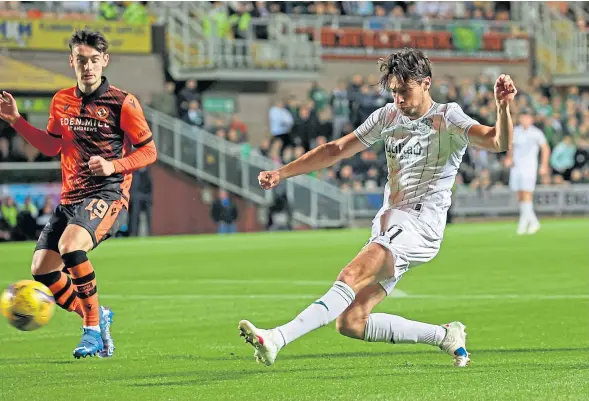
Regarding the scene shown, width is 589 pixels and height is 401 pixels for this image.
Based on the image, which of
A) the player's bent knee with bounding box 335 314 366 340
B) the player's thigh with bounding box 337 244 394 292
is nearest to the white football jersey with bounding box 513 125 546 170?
the player's bent knee with bounding box 335 314 366 340

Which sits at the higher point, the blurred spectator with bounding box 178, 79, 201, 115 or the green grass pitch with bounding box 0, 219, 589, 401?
the blurred spectator with bounding box 178, 79, 201, 115

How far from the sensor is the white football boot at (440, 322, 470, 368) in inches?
328

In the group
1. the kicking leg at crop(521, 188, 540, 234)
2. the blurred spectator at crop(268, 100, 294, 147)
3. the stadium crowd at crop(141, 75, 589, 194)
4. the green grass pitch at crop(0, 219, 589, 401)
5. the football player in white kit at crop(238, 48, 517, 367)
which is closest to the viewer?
the football player in white kit at crop(238, 48, 517, 367)

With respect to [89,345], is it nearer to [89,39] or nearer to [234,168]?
[89,39]

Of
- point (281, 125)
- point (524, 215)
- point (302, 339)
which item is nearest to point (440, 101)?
point (281, 125)

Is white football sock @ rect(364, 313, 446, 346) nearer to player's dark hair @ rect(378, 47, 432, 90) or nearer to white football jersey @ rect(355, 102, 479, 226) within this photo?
white football jersey @ rect(355, 102, 479, 226)

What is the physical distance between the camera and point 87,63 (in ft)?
30.3

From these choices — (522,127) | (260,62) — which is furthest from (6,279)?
(260,62)

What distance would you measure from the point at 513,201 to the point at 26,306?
24217mm

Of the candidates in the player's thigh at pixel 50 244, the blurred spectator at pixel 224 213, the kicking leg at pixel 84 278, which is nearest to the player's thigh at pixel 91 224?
the kicking leg at pixel 84 278

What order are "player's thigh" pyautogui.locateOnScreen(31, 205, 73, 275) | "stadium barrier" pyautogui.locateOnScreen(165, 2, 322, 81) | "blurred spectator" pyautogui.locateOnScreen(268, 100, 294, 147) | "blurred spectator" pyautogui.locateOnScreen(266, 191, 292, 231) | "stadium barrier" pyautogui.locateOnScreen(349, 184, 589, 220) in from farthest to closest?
1. "stadium barrier" pyautogui.locateOnScreen(165, 2, 322, 81)
2. "stadium barrier" pyautogui.locateOnScreen(349, 184, 589, 220)
3. "blurred spectator" pyautogui.locateOnScreen(268, 100, 294, 147)
4. "blurred spectator" pyautogui.locateOnScreen(266, 191, 292, 231)
5. "player's thigh" pyautogui.locateOnScreen(31, 205, 73, 275)

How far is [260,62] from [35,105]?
269 inches

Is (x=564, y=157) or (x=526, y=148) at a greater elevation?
(x=526, y=148)

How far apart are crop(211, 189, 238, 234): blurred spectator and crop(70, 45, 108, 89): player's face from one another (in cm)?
1828
